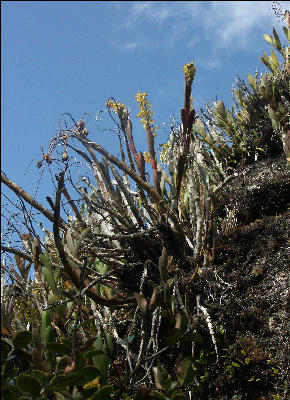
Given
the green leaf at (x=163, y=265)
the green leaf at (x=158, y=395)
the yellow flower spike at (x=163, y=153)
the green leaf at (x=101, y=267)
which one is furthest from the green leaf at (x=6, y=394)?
the yellow flower spike at (x=163, y=153)

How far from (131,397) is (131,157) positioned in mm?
1522

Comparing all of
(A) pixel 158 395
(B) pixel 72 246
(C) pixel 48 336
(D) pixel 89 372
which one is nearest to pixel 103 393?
(D) pixel 89 372

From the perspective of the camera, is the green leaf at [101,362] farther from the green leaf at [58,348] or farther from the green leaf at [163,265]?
the green leaf at [163,265]

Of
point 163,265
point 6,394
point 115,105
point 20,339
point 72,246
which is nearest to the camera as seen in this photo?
point 6,394

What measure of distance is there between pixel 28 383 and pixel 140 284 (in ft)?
3.44

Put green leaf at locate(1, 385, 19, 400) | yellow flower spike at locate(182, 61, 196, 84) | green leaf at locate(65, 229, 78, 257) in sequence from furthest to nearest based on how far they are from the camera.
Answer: yellow flower spike at locate(182, 61, 196, 84)
green leaf at locate(65, 229, 78, 257)
green leaf at locate(1, 385, 19, 400)

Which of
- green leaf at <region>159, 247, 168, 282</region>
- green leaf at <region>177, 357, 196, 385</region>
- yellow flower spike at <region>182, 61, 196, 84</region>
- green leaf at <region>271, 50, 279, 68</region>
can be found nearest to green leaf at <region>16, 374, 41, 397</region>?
green leaf at <region>177, 357, 196, 385</region>

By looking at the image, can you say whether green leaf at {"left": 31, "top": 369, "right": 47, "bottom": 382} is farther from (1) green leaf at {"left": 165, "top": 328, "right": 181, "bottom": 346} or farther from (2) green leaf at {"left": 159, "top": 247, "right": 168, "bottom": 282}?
(2) green leaf at {"left": 159, "top": 247, "right": 168, "bottom": 282}

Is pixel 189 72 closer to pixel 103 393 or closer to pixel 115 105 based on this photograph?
pixel 115 105

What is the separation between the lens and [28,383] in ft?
5.34

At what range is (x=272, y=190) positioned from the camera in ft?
10.3

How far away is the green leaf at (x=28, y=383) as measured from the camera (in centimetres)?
161

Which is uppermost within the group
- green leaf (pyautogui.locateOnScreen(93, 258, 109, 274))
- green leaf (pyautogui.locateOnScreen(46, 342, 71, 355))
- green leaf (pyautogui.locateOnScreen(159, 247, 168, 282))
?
green leaf (pyautogui.locateOnScreen(93, 258, 109, 274))

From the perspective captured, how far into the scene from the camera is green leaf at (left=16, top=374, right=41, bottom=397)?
161cm
